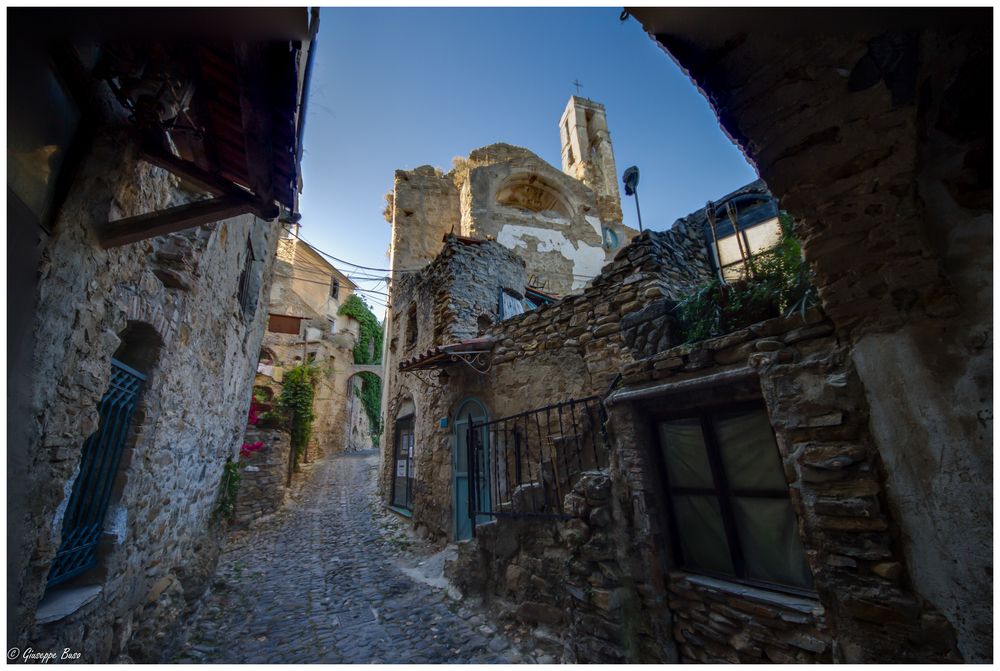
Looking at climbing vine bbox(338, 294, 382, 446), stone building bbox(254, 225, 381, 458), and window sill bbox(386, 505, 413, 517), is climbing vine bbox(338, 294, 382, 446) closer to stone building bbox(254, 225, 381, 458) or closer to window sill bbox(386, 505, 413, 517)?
stone building bbox(254, 225, 381, 458)

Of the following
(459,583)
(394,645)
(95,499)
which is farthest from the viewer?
(459,583)

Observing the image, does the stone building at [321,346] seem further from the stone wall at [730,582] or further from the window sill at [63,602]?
the stone wall at [730,582]

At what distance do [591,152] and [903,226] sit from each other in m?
21.5

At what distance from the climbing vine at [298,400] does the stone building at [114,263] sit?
22.4 ft

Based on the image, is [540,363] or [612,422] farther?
[540,363]

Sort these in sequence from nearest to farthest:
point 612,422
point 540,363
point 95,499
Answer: point 95,499 < point 612,422 < point 540,363

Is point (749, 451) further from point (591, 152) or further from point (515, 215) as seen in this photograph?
point (591, 152)

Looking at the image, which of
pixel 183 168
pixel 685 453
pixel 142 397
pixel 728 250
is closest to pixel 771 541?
pixel 685 453

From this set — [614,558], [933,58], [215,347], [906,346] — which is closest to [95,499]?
[215,347]

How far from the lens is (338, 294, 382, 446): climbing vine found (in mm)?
21072

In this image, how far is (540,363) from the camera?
5805 mm

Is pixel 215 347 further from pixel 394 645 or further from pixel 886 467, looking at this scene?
pixel 886 467

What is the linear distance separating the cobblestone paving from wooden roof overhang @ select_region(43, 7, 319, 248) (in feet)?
12.2

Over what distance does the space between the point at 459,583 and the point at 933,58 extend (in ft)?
18.4
